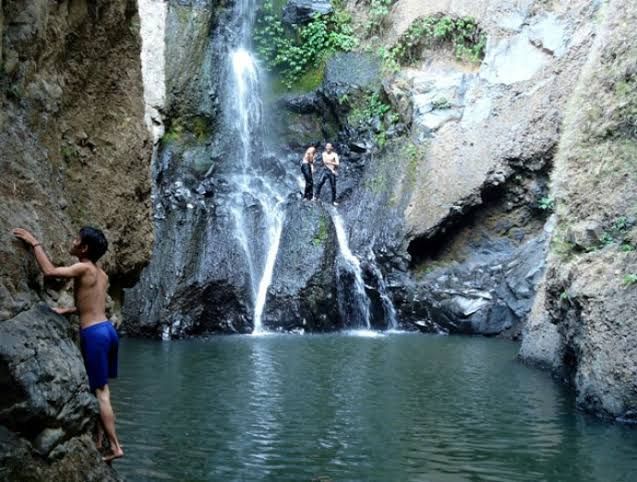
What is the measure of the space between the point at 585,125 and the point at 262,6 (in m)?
15.8

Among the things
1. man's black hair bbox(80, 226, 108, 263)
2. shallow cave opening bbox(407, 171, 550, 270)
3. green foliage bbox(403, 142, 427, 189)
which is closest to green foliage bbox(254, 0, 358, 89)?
green foliage bbox(403, 142, 427, 189)

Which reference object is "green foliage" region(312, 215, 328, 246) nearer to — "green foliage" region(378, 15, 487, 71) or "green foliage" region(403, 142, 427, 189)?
"green foliage" region(403, 142, 427, 189)

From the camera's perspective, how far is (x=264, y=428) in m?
9.48

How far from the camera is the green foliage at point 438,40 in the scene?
23359 mm

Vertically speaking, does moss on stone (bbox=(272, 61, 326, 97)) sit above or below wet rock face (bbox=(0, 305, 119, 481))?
above

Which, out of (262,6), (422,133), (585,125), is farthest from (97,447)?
(262,6)

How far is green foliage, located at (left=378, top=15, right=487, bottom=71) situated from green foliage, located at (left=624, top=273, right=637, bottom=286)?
14.0 meters

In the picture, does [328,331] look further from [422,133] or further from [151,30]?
[151,30]

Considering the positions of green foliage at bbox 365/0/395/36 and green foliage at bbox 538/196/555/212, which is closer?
green foliage at bbox 538/196/555/212

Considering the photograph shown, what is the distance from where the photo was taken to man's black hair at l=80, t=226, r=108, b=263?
19.3 ft

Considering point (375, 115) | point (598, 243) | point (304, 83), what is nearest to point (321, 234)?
point (375, 115)

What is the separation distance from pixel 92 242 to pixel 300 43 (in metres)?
21.0

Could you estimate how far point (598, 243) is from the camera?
1198cm

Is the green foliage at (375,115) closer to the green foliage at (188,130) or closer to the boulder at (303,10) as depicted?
the boulder at (303,10)
